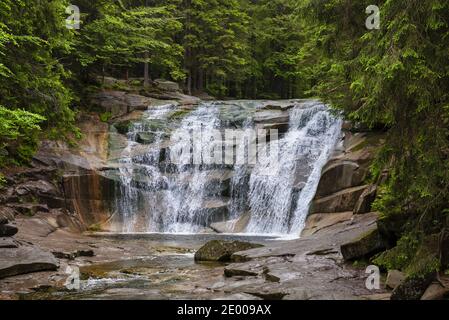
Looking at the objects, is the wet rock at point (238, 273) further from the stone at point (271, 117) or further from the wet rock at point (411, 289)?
the stone at point (271, 117)

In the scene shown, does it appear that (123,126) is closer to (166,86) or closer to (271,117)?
(271,117)

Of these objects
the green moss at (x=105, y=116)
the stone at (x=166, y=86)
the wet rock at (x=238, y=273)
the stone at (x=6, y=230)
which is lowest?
the stone at (x=6, y=230)

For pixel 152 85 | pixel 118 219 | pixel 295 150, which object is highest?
pixel 152 85

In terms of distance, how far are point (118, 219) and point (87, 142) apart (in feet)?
15.6

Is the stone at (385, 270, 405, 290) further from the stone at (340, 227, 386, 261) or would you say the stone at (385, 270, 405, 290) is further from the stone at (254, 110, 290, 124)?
the stone at (254, 110, 290, 124)

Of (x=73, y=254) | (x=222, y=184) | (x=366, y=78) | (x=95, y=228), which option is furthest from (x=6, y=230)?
(x=222, y=184)

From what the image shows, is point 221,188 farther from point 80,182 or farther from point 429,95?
point 429,95

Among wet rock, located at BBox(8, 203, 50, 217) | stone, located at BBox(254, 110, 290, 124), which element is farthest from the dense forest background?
stone, located at BBox(254, 110, 290, 124)

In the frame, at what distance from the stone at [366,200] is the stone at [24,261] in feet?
31.7

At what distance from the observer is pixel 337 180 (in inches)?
714

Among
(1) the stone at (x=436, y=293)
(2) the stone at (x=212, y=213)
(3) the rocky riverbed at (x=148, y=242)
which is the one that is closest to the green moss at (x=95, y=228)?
(3) the rocky riverbed at (x=148, y=242)

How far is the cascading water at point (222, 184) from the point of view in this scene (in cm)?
1980

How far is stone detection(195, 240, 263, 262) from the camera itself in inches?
492
